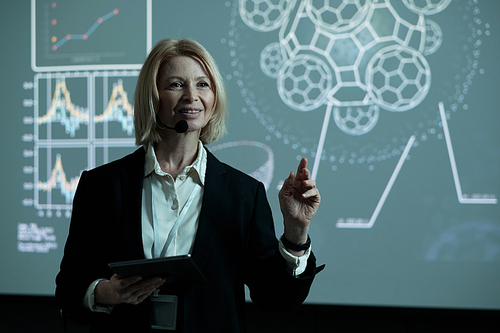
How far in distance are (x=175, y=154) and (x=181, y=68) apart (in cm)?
25

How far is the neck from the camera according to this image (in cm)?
116

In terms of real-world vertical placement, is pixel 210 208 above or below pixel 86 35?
below

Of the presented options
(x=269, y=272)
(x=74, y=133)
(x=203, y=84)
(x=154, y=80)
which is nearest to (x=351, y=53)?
(x=203, y=84)

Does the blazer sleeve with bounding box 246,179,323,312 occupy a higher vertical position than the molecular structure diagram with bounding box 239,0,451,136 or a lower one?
lower

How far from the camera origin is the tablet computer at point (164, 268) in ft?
2.69

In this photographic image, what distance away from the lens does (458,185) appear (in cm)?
220

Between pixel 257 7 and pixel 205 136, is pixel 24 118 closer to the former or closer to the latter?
pixel 257 7

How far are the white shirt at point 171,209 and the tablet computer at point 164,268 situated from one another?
0.14 metres

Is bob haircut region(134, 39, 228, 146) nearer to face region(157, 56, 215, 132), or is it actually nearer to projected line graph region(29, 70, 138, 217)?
face region(157, 56, 215, 132)

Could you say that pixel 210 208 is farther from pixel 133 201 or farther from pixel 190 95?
pixel 190 95

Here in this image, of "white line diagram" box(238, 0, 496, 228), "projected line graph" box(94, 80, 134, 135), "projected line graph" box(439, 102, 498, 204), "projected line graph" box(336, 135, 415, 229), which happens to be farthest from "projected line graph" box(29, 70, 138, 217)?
"projected line graph" box(439, 102, 498, 204)

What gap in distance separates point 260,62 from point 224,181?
54.7 inches

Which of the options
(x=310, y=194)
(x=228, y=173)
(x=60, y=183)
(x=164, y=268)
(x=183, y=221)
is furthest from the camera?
(x=60, y=183)

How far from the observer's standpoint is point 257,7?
7.82 feet
